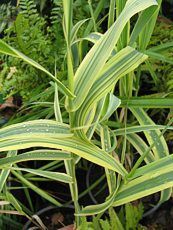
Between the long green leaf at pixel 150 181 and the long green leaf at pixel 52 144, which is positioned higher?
the long green leaf at pixel 52 144

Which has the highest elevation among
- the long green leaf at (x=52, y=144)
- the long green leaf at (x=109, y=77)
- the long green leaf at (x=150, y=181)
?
the long green leaf at (x=109, y=77)

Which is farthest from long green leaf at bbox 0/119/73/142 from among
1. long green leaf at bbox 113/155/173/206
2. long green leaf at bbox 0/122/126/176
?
long green leaf at bbox 113/155/173/206

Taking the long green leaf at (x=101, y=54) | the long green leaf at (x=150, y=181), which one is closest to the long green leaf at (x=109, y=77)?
the long green leaf at (x=101, y=54)

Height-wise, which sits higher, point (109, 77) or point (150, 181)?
point (109, 77)

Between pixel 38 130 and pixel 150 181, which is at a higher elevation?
pixel 38 130

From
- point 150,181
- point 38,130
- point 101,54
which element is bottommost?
point 150,181

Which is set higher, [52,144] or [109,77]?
[109,77]

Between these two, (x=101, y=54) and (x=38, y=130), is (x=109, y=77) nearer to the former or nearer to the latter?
(x=101, y=54)

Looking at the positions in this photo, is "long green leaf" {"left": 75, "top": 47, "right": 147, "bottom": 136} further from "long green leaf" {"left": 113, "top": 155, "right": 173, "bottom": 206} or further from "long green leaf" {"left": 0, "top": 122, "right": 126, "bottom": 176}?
"long green leaf" {"left": 113, "top": 155, "right": 173, "bottom": 206}

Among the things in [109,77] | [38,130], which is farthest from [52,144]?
[109,77]

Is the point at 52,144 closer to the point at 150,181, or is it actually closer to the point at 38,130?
the point at 38,130

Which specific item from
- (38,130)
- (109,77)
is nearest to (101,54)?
(109,77)

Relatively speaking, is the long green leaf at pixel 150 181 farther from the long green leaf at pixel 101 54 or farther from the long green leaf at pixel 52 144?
the long green leaf at pixel 101 54
